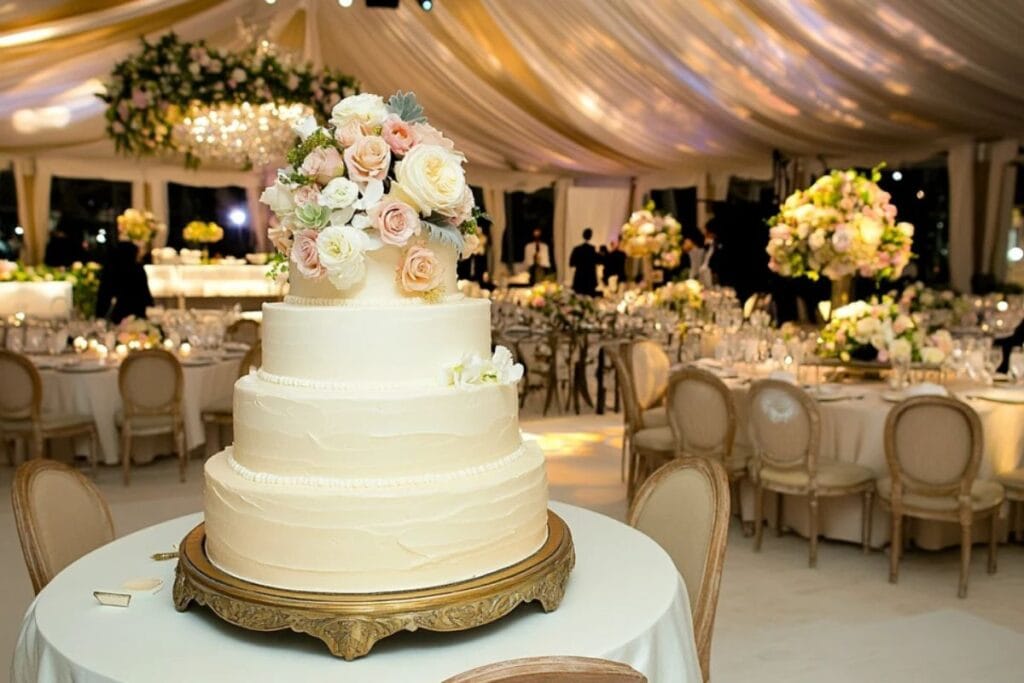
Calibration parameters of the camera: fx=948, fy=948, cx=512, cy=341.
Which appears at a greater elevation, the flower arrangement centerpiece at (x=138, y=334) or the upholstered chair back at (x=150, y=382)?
the flower arrangement centerpiece at (x=138, y=334)

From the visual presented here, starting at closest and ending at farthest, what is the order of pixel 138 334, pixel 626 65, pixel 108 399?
pixel 108 399
pixel 138 334
pixel 626 65

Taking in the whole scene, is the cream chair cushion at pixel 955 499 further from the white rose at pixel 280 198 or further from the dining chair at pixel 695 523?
the white rose at pixel 280 198

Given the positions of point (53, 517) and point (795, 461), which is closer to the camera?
point (53, 517)

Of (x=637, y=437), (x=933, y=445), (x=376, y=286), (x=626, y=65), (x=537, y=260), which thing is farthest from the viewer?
(x=537, y=260)

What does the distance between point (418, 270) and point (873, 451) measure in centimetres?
386

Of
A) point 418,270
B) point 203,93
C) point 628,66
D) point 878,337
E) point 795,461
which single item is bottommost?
point 795,461

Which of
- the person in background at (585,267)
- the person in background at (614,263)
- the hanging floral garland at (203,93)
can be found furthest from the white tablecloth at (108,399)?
the person in background at (614,263)

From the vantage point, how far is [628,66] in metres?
11.6

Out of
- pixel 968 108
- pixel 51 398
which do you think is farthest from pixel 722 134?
pixel 51 398

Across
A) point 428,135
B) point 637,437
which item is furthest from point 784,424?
point 428,135

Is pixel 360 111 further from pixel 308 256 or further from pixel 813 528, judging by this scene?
pixel 813 528

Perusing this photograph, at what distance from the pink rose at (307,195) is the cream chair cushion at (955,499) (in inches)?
146

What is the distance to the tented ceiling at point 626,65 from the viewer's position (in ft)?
28.9

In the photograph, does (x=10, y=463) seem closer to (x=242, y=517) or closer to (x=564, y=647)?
(x=242, y=517)
